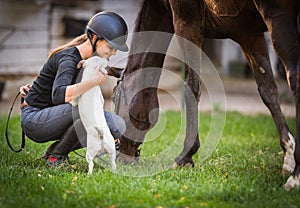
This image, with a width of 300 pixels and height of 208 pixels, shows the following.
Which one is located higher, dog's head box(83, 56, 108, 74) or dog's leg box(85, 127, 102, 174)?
dog's head box(83, 56, 108, 74)

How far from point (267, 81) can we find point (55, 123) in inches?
79.5

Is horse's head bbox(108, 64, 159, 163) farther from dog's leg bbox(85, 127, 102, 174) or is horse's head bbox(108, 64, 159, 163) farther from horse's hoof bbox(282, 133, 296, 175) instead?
horse's hoof bbox(282, 133, 296, 175)

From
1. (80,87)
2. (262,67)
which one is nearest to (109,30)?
(80,87)

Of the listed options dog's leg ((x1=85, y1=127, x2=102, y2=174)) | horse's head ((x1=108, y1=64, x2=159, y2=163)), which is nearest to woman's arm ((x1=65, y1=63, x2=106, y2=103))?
dog's leg ((x1=85, y1=127, x2=102, y2=174))

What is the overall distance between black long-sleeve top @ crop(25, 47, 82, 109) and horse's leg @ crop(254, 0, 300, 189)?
1461 mm

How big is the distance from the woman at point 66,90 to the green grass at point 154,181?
0.26m

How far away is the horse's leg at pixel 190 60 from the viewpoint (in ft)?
16.5

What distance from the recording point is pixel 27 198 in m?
3.68

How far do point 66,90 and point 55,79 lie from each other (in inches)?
6.5

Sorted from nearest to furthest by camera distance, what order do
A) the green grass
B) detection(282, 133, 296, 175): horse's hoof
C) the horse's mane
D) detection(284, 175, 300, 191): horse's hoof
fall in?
the green grass, detection(284, 175, 300, 191): horse's hoof, detection(282, 133, 296, 175): horse's hoof, the horse's mane

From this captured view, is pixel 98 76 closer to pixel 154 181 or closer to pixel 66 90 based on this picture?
pixel 66 90

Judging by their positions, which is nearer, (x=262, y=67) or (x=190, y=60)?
(x=190, y=60)

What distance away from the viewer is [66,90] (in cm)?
420

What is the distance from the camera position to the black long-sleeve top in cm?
425
